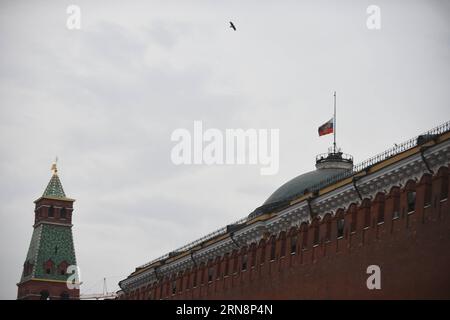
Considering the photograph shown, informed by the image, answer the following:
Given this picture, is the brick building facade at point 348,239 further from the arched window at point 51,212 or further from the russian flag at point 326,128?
the arched window at point 51,212

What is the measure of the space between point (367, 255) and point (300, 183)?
19.5m

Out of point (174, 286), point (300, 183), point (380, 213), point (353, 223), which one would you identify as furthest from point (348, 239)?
point (174, 286)

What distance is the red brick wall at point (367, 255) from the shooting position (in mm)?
51125

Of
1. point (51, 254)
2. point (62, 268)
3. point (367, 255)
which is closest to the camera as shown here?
point (367, 255)

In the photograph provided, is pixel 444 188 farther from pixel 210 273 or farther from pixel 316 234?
pixel 210 273

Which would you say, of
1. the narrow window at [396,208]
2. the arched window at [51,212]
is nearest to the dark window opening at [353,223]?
the narrow window at [396,208]

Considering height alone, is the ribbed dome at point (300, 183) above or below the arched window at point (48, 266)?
below

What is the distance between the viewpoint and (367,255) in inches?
2237

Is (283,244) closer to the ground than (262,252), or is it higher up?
higher up

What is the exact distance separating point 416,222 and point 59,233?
92.6 m

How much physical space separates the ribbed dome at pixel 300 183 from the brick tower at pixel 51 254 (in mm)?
64280

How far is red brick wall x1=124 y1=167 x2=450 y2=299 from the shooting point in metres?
51.1
